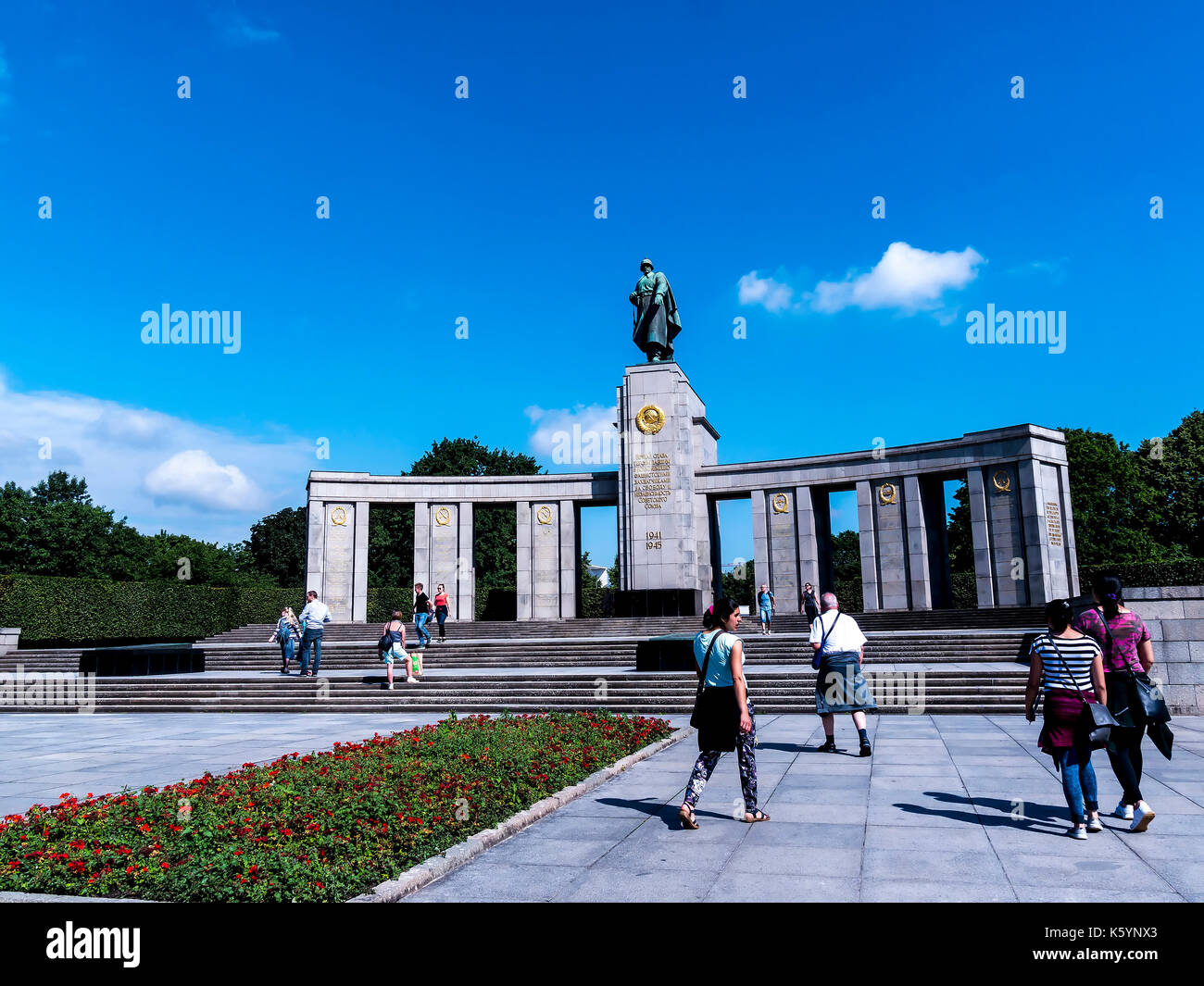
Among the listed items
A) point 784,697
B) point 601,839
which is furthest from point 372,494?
point 601,839

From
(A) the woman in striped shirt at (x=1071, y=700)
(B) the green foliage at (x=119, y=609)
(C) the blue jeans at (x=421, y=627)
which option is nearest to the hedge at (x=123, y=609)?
(B) the green foliage at (x=119, y=609)

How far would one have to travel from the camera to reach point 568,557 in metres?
38.9

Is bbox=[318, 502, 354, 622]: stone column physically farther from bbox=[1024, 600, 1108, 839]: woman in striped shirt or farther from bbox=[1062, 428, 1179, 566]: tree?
bbox=[1062, 428, 1179, 566]: tree

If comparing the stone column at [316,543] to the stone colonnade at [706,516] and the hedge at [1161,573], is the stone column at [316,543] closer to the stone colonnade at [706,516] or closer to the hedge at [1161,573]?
the stone colonnade at [706,516]

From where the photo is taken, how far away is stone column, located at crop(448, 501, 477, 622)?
38844 mm

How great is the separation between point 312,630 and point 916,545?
24.9 m

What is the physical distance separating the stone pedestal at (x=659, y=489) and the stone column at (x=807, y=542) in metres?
4.20

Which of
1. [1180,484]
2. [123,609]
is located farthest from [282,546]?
[1180,484]

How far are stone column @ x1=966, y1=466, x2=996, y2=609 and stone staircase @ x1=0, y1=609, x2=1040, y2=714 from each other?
462 cm

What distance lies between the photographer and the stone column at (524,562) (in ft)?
127

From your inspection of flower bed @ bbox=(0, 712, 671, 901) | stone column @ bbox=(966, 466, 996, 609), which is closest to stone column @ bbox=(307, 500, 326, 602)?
stone column @ bbox=(966, 466, 996, 609)
